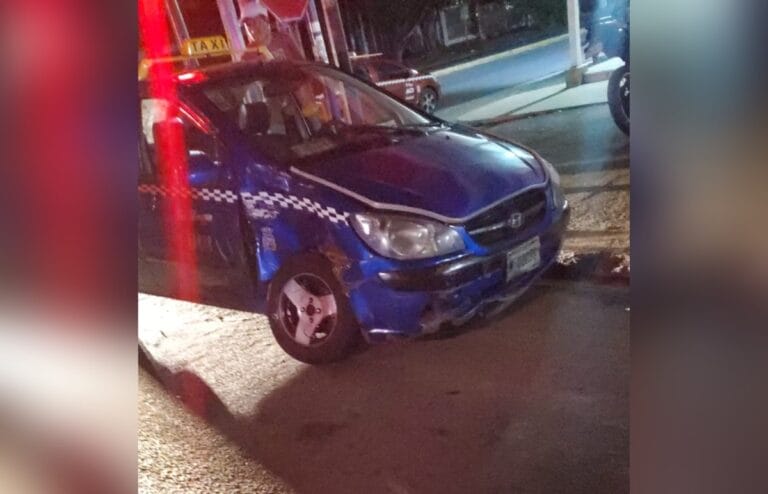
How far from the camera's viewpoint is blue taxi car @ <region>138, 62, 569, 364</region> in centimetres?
184

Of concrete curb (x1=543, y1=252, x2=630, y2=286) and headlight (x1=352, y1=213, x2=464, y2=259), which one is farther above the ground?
headlight (x1=352, y1=213, x2=464, y2=259)

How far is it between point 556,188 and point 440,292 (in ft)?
1.06

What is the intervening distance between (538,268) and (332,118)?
0.59 meters

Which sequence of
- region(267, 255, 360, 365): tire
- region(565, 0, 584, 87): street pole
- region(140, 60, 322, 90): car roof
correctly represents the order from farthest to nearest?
region(140, 60, 322, 90): car roof → region(267, 255, 360, 365): tire → region(565, 0, 584, 87): street pole

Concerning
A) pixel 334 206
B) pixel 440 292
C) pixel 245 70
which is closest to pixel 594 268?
pixel 440 292

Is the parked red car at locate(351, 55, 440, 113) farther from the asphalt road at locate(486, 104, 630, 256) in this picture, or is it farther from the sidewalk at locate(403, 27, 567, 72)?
the asphalt road at locate(486, 104, 630, 256)

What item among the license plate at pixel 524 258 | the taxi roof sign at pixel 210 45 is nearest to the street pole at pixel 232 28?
the taxi roof sign at pixel 210 45

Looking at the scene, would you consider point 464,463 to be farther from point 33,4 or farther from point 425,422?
point 33,4

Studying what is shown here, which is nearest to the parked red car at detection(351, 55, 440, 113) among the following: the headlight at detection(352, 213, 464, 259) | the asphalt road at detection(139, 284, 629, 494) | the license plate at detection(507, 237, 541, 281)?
the headlight at detection(352, 213, 464, 259)

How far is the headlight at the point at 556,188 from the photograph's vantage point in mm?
1807

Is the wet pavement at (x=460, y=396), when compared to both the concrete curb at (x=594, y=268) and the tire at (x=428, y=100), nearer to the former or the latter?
the concrete curb at (x=594, y=268)

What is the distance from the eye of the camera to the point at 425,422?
188 cm

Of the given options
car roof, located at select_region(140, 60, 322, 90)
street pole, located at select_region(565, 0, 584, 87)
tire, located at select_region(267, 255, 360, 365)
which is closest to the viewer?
street pole, located at select_region(565, 0, 584, 87)

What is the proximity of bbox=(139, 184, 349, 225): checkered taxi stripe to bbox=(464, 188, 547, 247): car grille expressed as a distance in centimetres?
29
